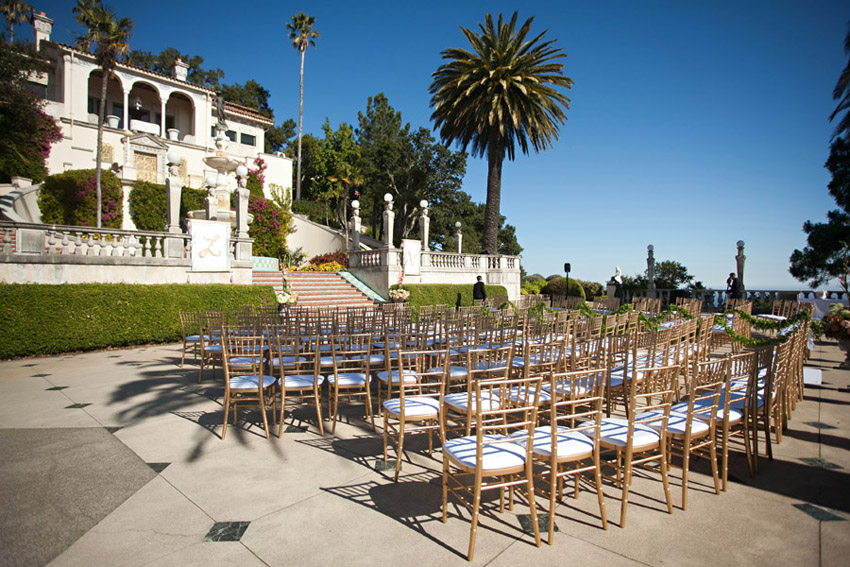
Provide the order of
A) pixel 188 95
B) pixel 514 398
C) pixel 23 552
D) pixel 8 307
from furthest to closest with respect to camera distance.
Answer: pixel 188 95 < pixel 8 307 < pixel 514 398 < pixel 23 552

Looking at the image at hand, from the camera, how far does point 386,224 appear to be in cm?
1925

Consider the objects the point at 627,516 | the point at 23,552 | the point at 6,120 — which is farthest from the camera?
the point at 6,120

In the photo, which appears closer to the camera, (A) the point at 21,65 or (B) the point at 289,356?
(B) the point at 289,356

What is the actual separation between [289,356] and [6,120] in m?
17.2

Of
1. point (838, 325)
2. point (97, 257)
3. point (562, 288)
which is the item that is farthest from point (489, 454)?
point (562, 288)

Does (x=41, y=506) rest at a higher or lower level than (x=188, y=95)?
lower

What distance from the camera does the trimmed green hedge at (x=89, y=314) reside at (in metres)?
9.36

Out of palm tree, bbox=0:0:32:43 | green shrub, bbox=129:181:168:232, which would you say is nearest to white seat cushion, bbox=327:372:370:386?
green shrub, bbox=129:181:168:232

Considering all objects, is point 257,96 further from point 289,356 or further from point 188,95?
point 289,356

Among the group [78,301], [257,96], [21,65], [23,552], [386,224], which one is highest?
[257,96]

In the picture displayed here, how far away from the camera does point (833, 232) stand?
2288 cm

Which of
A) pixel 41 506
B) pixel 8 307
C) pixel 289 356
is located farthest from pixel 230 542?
pixel 8 307

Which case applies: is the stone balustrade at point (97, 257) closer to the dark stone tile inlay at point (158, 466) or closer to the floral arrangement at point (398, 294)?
the floral arrangement at point (398, 294)

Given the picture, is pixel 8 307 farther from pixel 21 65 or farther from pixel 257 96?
pixel 257 96
